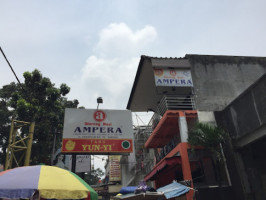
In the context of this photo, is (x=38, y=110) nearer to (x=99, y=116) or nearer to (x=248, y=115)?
(x=99, y=116)

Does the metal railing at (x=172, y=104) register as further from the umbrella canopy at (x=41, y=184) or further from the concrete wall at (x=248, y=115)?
the umbrella canopy at (x=41, y=184)

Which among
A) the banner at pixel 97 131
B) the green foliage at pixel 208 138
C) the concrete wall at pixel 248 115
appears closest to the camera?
the concrete wall at pixel 248 115

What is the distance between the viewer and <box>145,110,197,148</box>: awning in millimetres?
11953

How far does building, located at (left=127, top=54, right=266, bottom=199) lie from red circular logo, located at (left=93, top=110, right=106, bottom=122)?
327cm

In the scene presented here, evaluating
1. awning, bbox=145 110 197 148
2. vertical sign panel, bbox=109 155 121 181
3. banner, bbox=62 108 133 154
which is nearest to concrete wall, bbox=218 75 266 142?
awning, bbox=145 110 197 148

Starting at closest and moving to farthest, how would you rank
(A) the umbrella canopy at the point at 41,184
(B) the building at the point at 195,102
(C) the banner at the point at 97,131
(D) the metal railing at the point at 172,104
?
(A) the umbrella canopy at the point at 41,184 → (B) the building at the point at 195,102 → (C) the banner at the point at 97,131 → (D) the metal railing at the point at 172,104

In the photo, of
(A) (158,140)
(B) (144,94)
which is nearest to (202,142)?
(A) (158,140)

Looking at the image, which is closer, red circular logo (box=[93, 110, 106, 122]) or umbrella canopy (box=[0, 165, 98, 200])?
umbrella canopy (box=[0, 165, 98, 200])

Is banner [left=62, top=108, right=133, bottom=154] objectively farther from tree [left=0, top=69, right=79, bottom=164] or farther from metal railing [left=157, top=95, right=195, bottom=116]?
tree [left=0, top=69, right=79, bottom=164]

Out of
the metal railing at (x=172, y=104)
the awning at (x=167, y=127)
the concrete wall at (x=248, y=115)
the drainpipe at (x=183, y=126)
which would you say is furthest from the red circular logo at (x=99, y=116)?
the concrete wall at (x=248, y=115)

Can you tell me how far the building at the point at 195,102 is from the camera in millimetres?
10828

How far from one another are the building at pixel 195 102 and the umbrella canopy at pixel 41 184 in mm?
6877

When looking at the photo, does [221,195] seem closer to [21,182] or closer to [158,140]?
[158,140]

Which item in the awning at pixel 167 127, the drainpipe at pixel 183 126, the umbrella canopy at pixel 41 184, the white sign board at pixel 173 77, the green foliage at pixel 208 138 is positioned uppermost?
the white sign board at pixel 173 77
